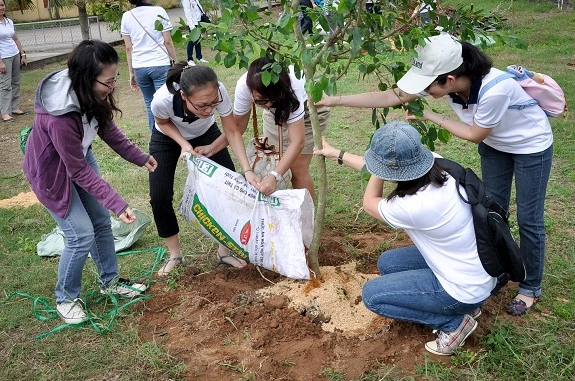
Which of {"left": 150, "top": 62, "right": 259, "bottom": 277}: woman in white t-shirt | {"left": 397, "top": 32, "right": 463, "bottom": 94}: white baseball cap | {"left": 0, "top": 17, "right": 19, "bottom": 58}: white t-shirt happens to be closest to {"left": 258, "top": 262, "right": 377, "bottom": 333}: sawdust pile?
{"left": 150, "top": 62, "right": 259, "bottom": 277}: woman in white t-shirt

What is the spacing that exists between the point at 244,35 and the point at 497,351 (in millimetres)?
1771

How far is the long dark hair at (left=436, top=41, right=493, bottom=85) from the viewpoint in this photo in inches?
100

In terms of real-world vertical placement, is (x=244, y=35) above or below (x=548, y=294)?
above

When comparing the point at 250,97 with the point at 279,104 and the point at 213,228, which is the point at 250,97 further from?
the point at 213,228

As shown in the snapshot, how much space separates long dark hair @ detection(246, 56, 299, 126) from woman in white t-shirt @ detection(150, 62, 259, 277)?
0.20 metres

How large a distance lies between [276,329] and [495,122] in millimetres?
1401

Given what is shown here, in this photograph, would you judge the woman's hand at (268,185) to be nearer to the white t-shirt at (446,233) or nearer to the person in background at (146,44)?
the white t-shirt at (446,233)

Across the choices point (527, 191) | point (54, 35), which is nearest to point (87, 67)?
point (527, 191)

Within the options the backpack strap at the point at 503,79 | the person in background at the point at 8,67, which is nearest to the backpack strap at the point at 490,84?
the backpack strap at the point at 503,79

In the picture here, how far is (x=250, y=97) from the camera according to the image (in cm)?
314

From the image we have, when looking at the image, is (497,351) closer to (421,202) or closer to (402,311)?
(402,311)

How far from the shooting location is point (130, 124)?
703 centimetres

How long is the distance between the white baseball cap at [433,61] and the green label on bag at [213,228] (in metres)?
1.21

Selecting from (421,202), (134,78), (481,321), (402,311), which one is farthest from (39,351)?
(134,78)
